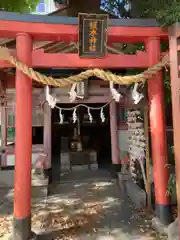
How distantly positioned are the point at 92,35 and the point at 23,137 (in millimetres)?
2237

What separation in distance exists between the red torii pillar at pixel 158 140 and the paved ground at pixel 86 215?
497 mm

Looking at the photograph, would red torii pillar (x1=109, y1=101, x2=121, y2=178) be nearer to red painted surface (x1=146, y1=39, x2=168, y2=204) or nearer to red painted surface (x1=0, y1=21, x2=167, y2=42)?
red painted surface (x1=146, y1=39, x2=168, y2=204)

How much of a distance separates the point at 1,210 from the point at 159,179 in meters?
4.03

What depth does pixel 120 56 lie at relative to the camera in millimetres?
4246

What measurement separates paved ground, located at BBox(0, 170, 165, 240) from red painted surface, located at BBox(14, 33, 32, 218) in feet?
2.89

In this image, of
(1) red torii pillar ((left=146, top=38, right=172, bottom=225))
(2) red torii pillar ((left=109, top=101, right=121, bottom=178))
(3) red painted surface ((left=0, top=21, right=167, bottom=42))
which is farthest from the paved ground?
(3) red painted surface ((left=0, top=21, right=167, bottom=42))

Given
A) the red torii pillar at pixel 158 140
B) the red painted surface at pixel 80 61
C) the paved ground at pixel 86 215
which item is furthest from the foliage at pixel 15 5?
the paved ground at pixel 86 215

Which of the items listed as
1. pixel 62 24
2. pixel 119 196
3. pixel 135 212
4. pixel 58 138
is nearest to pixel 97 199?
pixel 119 196

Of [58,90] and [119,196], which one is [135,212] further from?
[58,90]

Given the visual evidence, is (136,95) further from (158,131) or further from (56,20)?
(56,20)

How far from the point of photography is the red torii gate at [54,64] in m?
3.81

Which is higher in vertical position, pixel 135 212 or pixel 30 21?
pixel 30 21

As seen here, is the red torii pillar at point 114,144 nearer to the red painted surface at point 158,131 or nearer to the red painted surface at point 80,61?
the red painted surface at point 158,131

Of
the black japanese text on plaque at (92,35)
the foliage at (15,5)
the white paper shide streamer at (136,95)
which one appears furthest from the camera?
the foliage at (15,5)
